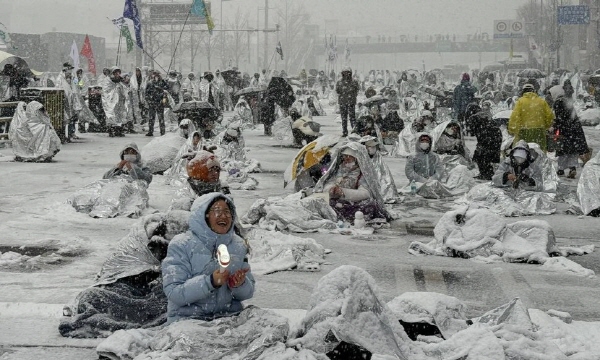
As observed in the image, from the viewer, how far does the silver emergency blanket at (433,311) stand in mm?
5434

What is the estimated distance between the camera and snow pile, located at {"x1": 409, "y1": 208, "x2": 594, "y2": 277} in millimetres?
8062

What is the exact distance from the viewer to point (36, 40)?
55594 mm

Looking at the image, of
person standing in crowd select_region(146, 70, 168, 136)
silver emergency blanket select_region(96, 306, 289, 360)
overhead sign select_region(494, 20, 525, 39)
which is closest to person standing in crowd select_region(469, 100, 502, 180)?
person standing in crowd select_region(146, 70, 168, 136)

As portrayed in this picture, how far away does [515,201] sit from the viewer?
35.7 ft

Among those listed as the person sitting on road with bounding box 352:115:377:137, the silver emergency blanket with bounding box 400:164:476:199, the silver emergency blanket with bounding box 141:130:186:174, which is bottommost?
the silver emergency blanket with bounding box 400:164:476:199

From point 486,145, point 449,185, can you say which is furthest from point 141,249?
point 486,145

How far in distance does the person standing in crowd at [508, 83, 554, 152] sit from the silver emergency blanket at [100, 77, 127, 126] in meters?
11.2

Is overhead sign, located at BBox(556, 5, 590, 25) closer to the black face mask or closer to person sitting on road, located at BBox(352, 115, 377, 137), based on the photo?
person sitting on road, located at BBox(352, 115, 377, 137)

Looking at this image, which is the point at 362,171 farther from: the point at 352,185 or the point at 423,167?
the point at 423,167

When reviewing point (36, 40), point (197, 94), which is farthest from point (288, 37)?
point (197, 94)

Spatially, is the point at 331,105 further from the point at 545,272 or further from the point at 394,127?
the point at 545,272

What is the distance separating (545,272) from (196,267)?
404 cm

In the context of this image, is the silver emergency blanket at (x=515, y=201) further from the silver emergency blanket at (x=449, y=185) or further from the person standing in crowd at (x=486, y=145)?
the person standing in crowd at (x=486, y=145)

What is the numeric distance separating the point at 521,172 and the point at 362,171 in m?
2.23
